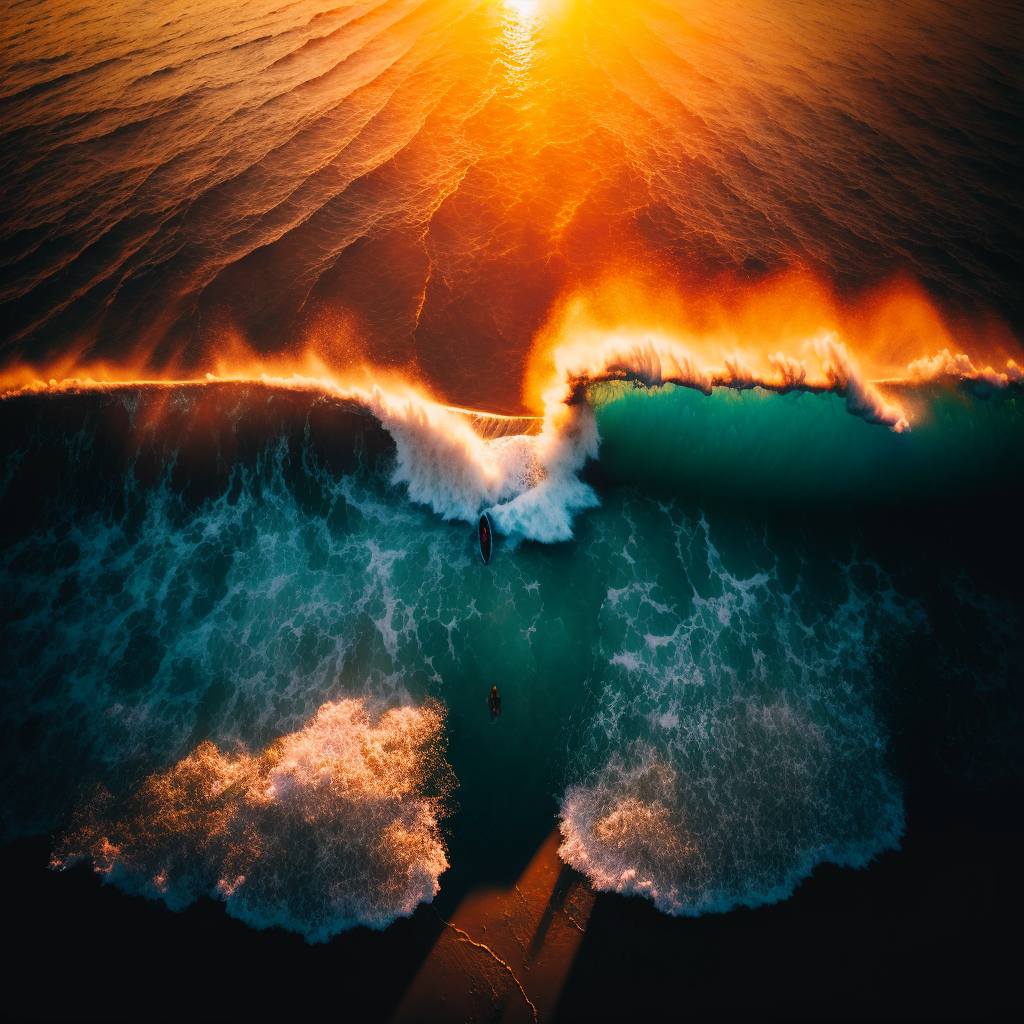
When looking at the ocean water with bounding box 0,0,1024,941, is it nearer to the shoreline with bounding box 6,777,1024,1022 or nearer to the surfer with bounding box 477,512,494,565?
the surfer with bounding box 477,512,494,565

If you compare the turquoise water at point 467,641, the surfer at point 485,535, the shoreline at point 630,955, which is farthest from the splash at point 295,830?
the surfer at point 485,535

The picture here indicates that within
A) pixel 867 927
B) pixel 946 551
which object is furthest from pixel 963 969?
pixel 946 551

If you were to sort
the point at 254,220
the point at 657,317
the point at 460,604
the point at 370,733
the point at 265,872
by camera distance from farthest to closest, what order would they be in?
the point at 254,220 → the point at 657,317 → the point at 460,604 → the point at 370,733 → the point at 265,872

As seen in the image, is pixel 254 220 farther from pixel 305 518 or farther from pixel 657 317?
pixel 657 317

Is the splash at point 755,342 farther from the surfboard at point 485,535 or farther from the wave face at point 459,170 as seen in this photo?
the surfboard at point 485,535

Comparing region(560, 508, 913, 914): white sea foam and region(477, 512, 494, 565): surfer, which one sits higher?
region(477, 512, 494, 565): surfer

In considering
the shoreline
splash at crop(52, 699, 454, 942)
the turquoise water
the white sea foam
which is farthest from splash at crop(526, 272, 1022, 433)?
the shoreline

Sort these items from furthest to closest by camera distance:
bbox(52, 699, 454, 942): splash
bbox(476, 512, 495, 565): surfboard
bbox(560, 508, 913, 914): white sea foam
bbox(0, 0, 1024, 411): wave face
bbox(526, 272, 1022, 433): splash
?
bbox(0, 0, 1024, 411): wave face → bbox(526, 272, 1022, 433): splash → bbox(476, 512, 495, 565): surfboard → bbox(560, 508, 913, 914): white sea foam → bbox(52, 699, 454, 942): splash
